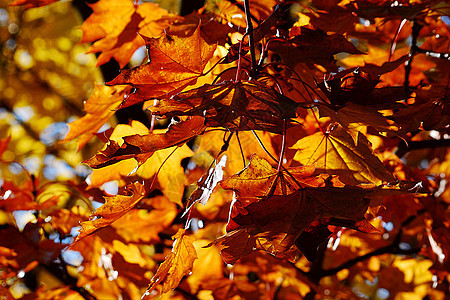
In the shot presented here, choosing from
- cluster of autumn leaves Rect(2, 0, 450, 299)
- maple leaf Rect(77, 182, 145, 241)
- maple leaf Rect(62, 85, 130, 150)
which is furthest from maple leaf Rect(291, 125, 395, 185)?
maple leaf Rect(62, 85, 130, 150)

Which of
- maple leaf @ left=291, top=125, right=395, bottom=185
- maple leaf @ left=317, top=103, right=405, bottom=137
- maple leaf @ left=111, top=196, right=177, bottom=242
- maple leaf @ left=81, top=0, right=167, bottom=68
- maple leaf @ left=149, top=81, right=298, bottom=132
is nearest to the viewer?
maple leaf @ left=149, top=81, right=298, bottom=132

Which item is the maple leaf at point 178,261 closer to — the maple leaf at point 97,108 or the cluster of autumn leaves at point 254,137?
the cluster of autumn leaves at point 254,137

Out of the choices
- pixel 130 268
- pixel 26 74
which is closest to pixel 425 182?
pixel 130 268

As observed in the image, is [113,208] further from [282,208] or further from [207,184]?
[282,208]

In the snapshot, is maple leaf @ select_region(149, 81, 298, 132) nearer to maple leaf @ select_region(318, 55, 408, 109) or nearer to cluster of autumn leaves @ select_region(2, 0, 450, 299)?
cluster of autumn leaves @ select_region(2, 0, 450, 299)

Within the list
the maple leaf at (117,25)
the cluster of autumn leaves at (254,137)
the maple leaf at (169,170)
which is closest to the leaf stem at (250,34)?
the cluster of autumn leaves at (254,137)
